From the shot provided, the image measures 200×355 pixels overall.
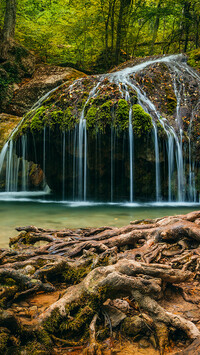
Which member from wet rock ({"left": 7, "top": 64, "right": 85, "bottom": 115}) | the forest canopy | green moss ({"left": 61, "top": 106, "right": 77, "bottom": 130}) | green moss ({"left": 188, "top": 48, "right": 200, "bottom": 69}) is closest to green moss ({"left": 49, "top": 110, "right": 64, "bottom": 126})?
green moss ({"left": 61, "top": 106, "right": 77, "bottom": 130})

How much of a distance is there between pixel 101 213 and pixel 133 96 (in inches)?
207

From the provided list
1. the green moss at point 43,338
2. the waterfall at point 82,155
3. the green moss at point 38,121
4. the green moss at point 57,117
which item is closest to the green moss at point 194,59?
the waterfall at point 82,155

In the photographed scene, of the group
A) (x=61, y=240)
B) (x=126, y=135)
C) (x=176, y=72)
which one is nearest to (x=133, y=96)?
(x=126, y=135)

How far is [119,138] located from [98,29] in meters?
13.0

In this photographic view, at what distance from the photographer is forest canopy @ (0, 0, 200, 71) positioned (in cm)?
1777

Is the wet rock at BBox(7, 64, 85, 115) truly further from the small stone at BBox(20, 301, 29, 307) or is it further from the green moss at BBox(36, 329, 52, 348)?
the green moss at BBox(36, 329, 52, 348)

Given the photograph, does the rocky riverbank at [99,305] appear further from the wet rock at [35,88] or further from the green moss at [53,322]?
the wet rock at [35,88]

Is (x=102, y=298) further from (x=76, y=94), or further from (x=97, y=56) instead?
(x=97, y=56)

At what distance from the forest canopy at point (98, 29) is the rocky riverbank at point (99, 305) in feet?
57.7

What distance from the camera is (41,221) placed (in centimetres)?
669

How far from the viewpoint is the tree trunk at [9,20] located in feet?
57.5

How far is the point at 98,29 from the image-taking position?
19141 mm

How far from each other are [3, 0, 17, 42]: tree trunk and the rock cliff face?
31.4ft

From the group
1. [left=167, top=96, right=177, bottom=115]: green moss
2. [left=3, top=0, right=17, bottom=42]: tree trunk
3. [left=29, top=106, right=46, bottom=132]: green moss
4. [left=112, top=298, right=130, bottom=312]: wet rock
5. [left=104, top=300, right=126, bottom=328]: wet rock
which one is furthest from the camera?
[left=3, top=0, right=17, bottom=42]: tree trunk
